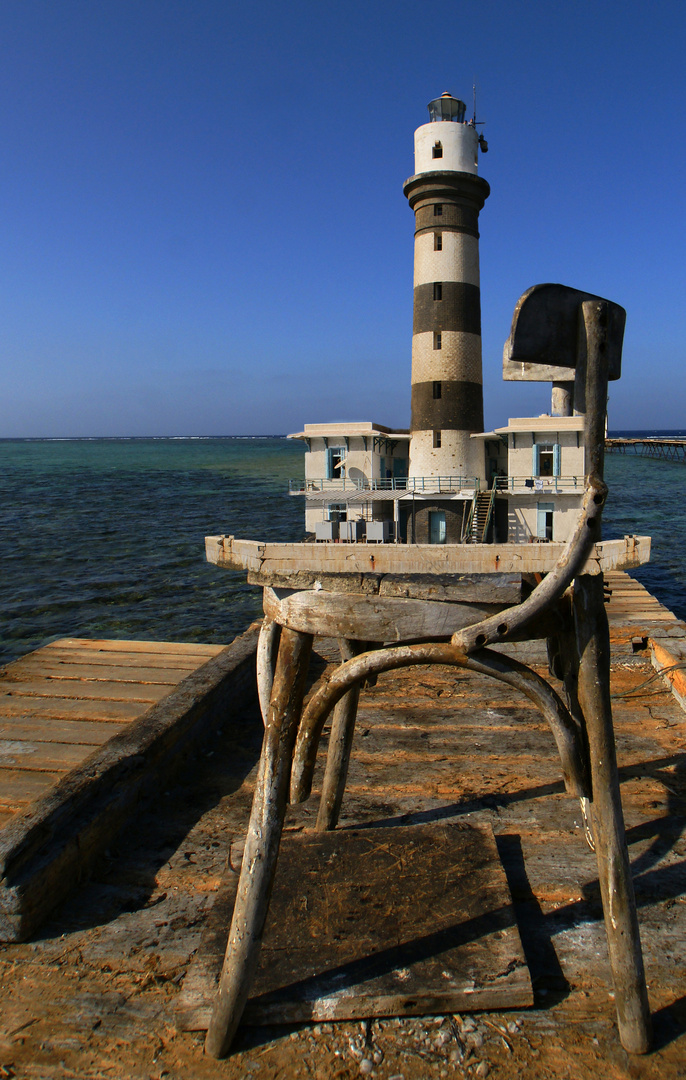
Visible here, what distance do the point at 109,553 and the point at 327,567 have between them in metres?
36.7

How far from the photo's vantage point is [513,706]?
25.2ft

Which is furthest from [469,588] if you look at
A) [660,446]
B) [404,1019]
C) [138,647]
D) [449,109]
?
[660,446]

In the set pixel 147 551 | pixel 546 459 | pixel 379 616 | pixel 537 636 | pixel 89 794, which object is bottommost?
pixel 147 551

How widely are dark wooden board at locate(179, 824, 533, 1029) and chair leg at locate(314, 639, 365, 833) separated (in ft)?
0.86

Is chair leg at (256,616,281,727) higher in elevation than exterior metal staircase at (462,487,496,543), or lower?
higher

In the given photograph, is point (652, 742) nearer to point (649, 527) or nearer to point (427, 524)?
point (427, 524)

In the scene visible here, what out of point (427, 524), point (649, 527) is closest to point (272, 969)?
point (427, 524)

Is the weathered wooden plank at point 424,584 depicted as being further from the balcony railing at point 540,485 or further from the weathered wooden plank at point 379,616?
the balcony railing at point 540,485

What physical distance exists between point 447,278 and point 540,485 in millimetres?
10489

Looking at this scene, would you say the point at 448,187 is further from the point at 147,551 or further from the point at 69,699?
the point at 69,699

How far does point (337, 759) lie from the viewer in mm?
4820

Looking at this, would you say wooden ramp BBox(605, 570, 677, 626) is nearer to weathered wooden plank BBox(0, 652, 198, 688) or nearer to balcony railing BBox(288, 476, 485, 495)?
weathered wooden plank BBox(0, 652, 198, 688)

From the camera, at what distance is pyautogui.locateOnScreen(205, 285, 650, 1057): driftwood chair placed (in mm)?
3016

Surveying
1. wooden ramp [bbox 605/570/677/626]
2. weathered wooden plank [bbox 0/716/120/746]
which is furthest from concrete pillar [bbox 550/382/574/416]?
weathered wooden plank [bbox 0/716/120/746]
